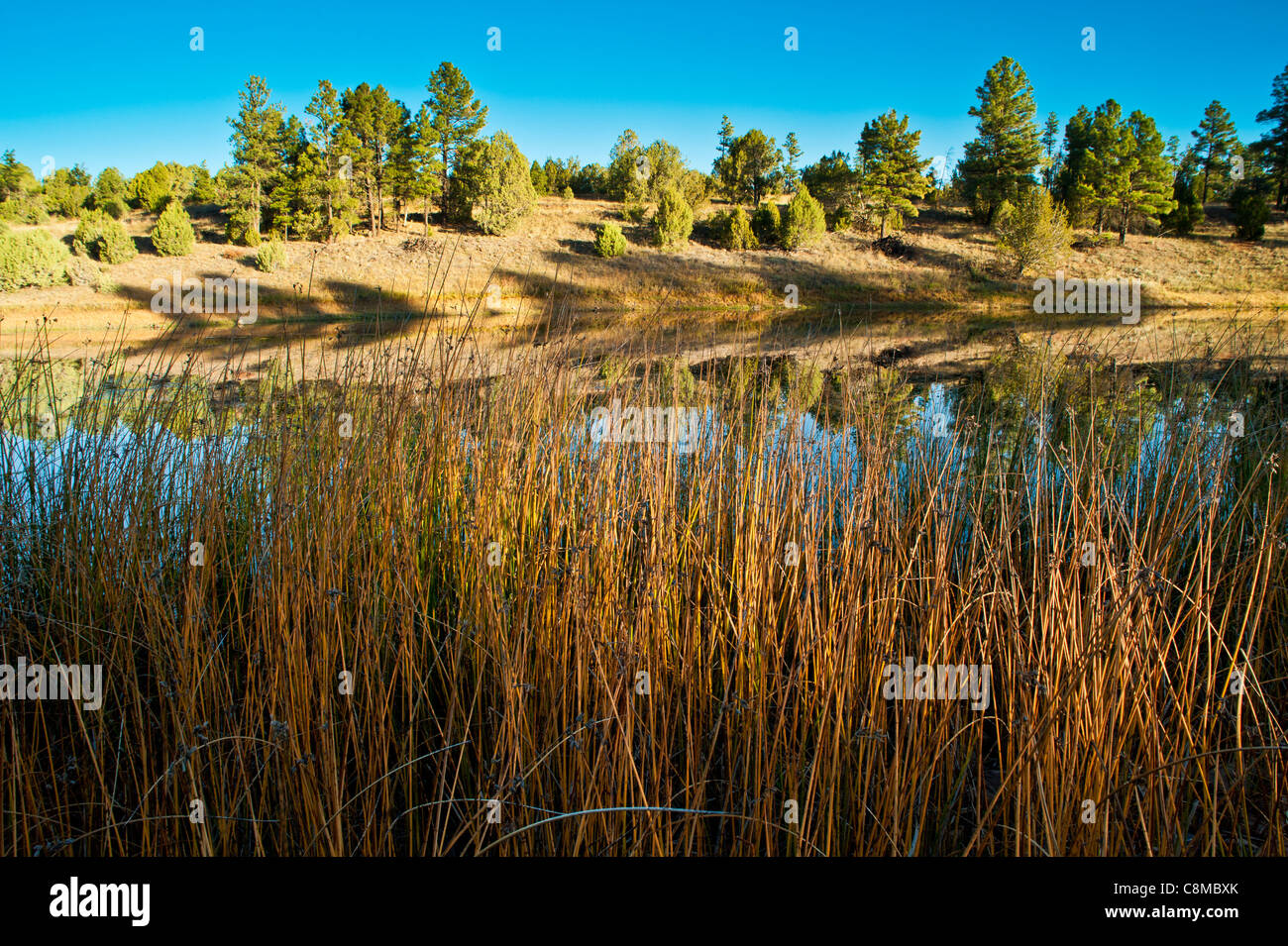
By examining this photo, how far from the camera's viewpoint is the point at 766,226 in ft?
71.1

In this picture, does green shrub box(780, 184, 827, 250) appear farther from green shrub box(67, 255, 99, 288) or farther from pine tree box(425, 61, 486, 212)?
green shrub box(67, 255, 99, 288)

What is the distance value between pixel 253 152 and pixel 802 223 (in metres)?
16.3

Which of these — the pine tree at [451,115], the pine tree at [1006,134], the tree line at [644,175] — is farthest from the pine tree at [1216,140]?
the pine tree at [451,115]

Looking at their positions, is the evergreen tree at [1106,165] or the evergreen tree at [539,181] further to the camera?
the evergreen tree at [539,181]

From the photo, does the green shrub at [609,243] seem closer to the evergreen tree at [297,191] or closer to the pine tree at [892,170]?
the evergreen tree at [297,191]

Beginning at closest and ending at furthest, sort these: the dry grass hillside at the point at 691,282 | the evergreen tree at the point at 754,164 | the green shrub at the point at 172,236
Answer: the dry grass hillside at the point at 691,282 < the green shrub at the point at 172,236 < the evergreen tree at the point at 754,164

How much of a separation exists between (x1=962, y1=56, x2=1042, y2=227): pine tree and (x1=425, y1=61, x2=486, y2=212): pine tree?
701 inches

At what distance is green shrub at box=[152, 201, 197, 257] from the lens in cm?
1719

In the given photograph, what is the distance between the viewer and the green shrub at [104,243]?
15797mm

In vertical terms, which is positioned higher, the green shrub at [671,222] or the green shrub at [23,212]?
the green shrub at [23,212]

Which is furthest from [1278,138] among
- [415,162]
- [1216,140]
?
[415,162]

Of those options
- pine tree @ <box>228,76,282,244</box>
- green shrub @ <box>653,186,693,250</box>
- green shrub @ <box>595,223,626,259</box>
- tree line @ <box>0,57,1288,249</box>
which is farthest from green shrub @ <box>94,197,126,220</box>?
green shrub @ <box>653,186,693,250</box>

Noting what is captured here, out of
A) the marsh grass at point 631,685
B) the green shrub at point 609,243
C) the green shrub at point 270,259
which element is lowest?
the marsh grass at point 631,685

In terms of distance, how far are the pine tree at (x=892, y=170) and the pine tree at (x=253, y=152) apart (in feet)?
62.1
